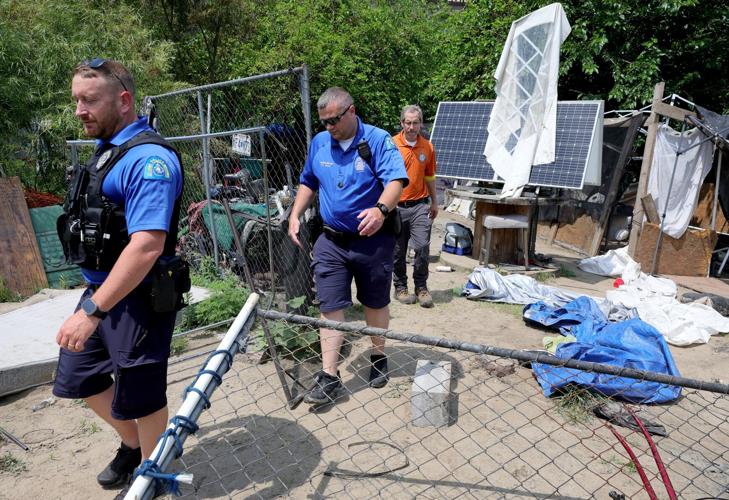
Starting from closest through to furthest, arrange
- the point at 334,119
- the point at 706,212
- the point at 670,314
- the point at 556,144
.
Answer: the point at 334,119 < the point at 670,314 < the point at 556,144 < the point at 706,212

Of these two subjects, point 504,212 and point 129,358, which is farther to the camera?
point 504,212

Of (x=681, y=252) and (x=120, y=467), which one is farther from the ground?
(x=120, y=467)

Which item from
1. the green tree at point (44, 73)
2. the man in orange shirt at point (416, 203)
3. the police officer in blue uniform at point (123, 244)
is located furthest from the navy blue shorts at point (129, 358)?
the green tree at point (44, 73)

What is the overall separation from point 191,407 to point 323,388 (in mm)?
1851

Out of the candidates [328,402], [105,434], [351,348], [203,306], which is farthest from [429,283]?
[105,434]

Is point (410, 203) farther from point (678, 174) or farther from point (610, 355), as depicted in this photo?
point (678, 174)

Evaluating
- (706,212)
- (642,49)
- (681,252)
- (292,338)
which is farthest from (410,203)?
(642,49)

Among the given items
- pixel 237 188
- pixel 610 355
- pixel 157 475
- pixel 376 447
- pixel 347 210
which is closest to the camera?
pixel 157 475

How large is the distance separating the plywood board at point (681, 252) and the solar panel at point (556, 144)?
133cm

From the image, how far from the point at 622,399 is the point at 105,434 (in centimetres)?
331

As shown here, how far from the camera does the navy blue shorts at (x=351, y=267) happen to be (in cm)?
339

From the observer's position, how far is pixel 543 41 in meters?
6.91

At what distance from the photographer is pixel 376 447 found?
117 inches

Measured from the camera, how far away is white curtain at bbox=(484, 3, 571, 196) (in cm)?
680
